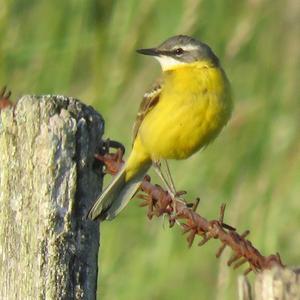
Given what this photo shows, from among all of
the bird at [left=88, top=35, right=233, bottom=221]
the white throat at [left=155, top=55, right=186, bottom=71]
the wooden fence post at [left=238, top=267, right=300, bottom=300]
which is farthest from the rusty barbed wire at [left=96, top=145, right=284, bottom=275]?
the white throat at [left=155, top=55, right=186, bottom=71]

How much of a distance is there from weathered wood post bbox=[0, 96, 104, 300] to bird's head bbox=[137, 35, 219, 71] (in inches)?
87.4

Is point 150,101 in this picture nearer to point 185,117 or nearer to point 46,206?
point 185,117

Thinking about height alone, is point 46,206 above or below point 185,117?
below

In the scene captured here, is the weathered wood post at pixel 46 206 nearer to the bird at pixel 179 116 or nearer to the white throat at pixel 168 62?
the bird at pixel 179 116

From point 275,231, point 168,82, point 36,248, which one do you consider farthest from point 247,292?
point 275,231

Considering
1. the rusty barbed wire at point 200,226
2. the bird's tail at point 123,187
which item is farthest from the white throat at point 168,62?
the rusty barbed wire at point 200,226

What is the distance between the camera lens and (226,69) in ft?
23.5

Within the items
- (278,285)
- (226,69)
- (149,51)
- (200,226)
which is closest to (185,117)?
(149,51)

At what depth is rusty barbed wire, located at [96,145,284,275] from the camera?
11.4 feet

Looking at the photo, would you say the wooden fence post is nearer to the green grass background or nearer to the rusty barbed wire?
the rusty barbed wire

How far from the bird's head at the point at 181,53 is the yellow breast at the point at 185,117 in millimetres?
326

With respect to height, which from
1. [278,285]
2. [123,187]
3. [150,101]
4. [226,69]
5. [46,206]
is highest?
[226,69]

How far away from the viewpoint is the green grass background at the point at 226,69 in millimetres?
6965

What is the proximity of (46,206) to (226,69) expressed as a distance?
12.2 ft
